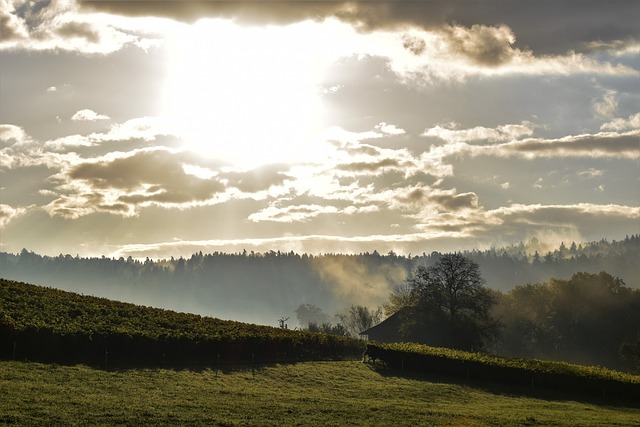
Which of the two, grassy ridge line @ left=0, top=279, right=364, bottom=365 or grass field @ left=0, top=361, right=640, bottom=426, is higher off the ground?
grassy ridge line @ left=0, top=279, right=364, bottom=365

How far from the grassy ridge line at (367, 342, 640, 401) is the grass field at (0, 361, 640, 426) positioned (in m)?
1.89

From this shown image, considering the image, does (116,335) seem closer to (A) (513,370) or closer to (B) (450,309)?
(A) (513,370)

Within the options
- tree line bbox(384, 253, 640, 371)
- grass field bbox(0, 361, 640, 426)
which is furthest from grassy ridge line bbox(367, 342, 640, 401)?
tree line bbox(384, 253, 640, 371)

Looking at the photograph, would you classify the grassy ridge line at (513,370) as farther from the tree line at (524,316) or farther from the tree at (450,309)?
the tree line at (524,316)

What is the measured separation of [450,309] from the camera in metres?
97.0

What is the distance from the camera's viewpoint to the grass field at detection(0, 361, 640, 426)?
3350 cm

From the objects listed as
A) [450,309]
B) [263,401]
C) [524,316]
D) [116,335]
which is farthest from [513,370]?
[524,316]

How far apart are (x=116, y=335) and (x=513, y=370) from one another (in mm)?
34706

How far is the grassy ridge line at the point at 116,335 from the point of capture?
155 ft

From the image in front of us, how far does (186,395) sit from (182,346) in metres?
14.7

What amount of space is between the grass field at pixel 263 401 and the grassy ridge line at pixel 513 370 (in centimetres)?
189

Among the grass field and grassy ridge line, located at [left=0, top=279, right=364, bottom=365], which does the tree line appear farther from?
the grass field

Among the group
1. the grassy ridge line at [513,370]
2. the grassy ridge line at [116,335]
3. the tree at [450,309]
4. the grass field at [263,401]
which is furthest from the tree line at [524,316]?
the grass field at [263,401]

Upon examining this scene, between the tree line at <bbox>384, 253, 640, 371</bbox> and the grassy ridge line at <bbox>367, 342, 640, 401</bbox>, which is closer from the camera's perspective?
the grassy ridge line at <bbox>367, 342, 640, 401</bbox>
